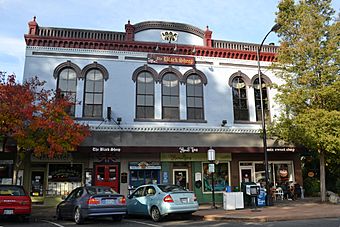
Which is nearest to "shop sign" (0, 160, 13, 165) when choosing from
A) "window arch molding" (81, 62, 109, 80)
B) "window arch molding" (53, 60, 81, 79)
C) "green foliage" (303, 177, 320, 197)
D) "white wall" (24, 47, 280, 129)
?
"white wall" (24, 47, 280, 129)

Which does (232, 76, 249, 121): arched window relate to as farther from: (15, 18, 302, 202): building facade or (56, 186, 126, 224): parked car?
(56, 186, 126, 224): parked car

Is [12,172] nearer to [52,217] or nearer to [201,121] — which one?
[52,217]

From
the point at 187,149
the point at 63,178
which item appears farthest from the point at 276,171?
the point at 63,178

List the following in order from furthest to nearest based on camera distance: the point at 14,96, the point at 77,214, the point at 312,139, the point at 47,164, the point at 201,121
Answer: the point at 201,121 < the point at 47,164 < the point at 312,139 < the point at 14,96 < the point at 77,214

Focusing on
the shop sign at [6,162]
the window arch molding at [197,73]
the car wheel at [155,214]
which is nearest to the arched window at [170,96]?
the window arch molding at [197,73]

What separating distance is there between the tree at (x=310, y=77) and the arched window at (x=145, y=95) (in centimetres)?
714

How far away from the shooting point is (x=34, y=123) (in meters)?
14.5

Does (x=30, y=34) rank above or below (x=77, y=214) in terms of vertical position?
above

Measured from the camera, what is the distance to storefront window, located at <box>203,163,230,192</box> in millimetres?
20359

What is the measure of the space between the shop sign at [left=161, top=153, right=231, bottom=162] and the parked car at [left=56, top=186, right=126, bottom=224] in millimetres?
7247

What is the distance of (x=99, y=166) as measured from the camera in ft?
62.8

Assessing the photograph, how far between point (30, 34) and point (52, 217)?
10.7 meters

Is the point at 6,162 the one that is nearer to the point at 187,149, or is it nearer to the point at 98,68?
the point at 98,68

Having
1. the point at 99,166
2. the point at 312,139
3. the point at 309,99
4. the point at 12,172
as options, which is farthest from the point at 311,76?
Result: the point at 12,172
